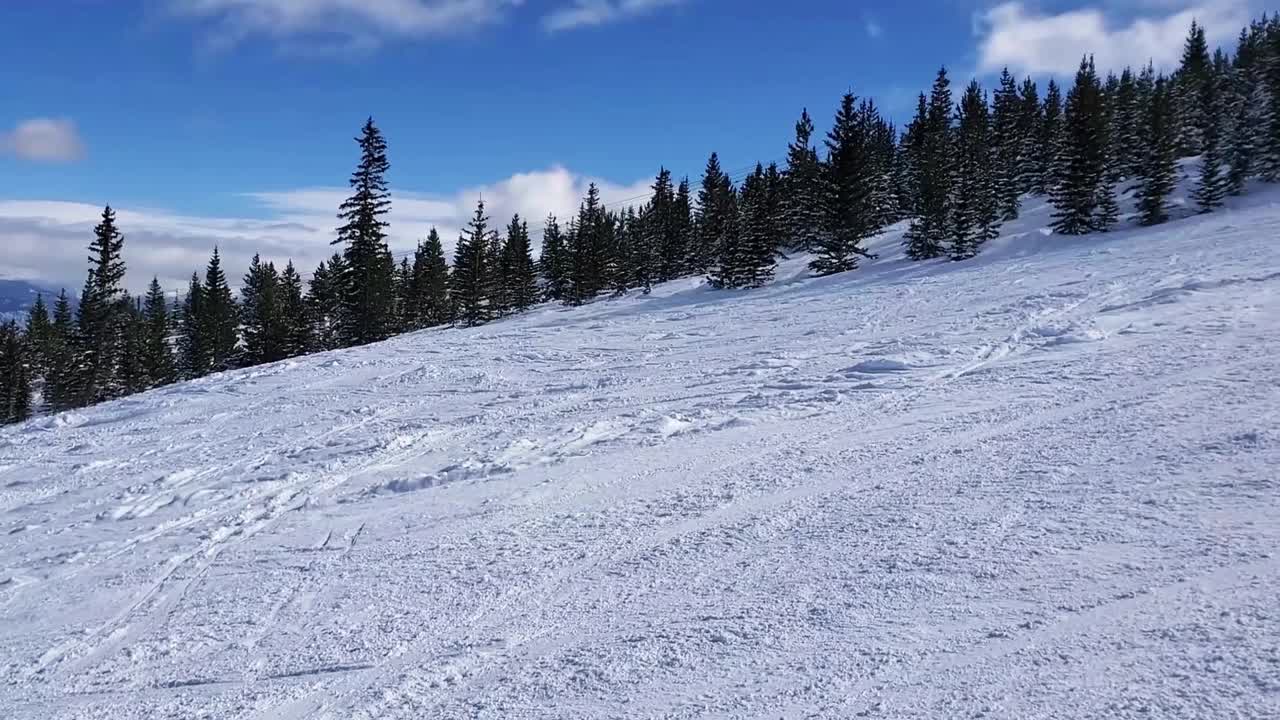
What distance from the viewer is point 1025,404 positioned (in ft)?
28.0

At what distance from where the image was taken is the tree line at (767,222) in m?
38.7

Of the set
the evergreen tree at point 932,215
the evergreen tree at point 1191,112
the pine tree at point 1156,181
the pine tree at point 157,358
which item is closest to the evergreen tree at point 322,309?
the pine tree at point 157,358

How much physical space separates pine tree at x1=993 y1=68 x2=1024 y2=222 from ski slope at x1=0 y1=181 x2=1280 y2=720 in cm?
3670

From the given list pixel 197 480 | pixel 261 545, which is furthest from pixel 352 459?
pixel 261 545

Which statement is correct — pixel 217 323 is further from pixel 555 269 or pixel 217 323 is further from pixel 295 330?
pixel 555 269

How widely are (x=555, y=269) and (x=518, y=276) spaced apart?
6.12 m

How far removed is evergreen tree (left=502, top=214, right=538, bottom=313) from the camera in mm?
62000

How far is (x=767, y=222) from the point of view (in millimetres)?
41250

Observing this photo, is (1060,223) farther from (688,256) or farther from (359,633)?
(359,633)

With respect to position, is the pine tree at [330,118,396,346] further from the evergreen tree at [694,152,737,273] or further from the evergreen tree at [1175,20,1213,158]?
the evergreen tree at [1175,20,1213,158]

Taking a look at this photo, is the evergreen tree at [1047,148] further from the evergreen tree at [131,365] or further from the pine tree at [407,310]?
the evergreen tree at [131,365]

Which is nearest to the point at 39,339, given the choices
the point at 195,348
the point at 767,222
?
the point at 195,348

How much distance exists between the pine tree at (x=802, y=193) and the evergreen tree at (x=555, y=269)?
19.3 metres

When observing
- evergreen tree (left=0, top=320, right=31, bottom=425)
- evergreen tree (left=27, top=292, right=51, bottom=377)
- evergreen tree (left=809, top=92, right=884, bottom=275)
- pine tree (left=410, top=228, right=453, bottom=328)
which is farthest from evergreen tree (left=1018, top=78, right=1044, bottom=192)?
evergreen tree (left=27, top=292, right=51, bottom=377)
